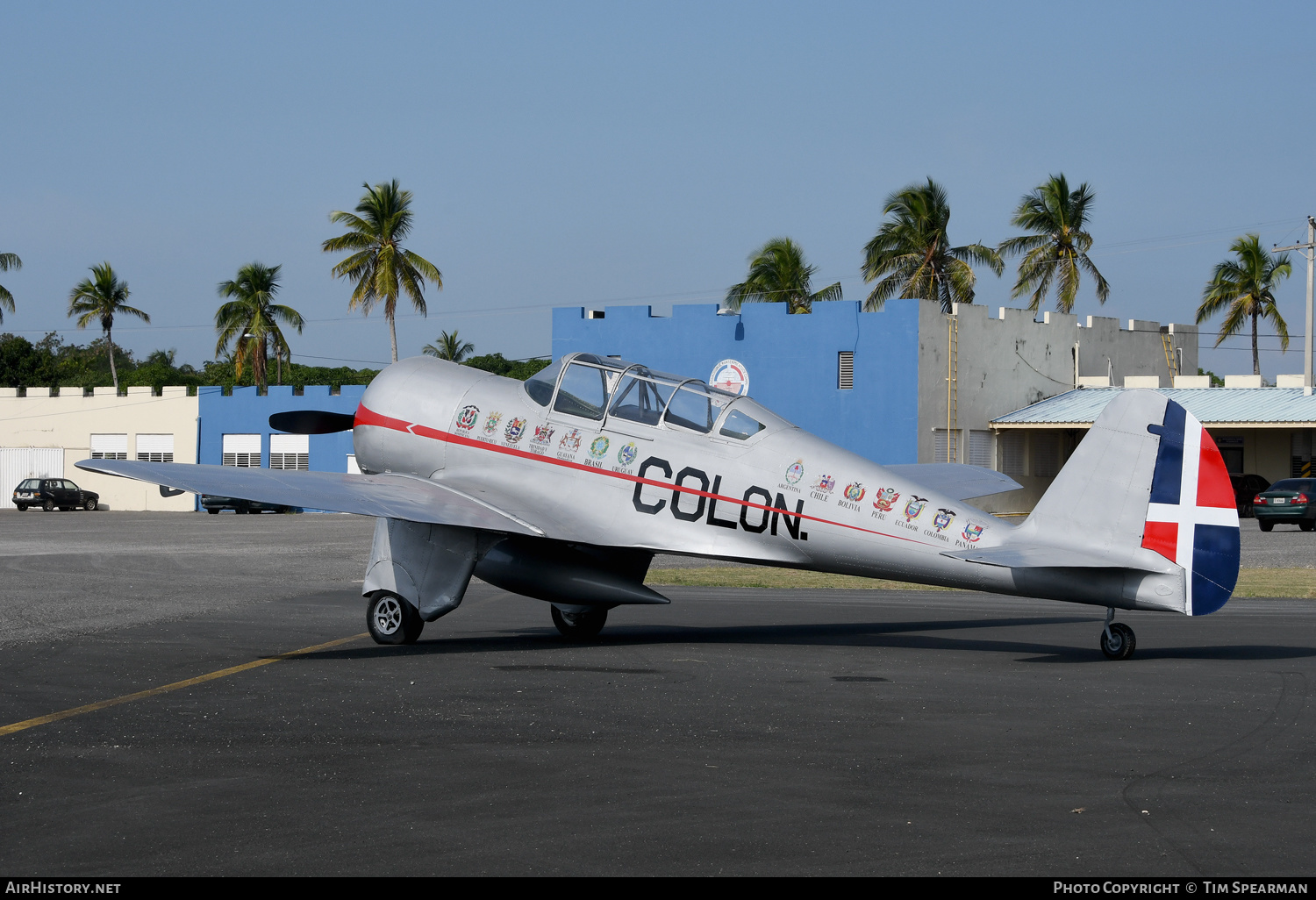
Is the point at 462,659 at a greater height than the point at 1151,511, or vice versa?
the point at 1151,511

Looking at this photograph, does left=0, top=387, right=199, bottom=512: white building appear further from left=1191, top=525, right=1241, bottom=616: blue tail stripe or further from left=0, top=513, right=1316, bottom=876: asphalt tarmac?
left=1191, top=525, right=1241, bottom=616: blue tail stripe

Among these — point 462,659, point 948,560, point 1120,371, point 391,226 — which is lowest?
point 462,659

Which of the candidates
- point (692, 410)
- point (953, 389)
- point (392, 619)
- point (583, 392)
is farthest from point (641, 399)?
point (953, 389)

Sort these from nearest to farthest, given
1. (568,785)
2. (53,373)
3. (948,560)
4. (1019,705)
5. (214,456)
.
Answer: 1. (568,785)
2. (1019,705)
3. (948,560)
4. (214,456)
5. (53,373)

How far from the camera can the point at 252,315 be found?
79.2 m

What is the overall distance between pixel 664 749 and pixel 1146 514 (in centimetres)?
522

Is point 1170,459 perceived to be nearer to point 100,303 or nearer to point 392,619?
point 392,619

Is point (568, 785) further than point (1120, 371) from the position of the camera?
No

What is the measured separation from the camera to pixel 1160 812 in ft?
21.1

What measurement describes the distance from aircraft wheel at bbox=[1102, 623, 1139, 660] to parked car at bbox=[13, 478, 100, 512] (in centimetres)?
6268

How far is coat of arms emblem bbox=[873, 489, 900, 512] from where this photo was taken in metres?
12.2
